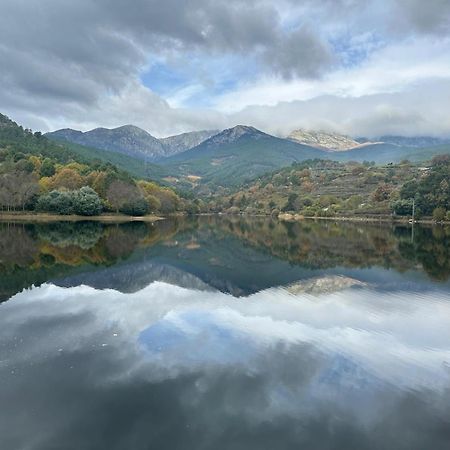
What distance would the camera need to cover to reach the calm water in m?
10.1

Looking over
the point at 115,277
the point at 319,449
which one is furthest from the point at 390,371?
the point at 115,277

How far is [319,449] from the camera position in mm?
9461

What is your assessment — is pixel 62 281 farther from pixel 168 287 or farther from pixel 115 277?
pixel 168 287

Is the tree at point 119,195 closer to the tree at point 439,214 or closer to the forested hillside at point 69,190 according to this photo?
the forested hillside at point 69,190

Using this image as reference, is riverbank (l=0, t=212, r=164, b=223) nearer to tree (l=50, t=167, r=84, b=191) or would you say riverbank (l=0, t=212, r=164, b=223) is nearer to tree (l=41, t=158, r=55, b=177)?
tree (l=50, t=167, r=84, b=191)

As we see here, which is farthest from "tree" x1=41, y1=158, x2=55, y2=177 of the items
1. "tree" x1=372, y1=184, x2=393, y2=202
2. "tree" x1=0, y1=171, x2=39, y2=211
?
"tree" x1=372, y1=184, x2=393, y2=202

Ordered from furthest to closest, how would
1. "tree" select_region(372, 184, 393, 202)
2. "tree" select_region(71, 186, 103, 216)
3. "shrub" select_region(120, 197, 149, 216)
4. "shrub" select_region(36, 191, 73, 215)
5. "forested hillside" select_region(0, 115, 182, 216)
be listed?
"tree" select_region(372, 184, 393, 202) < "shrub" select_region(120, 197, 149, 216) < "tree" select_region(71, 186, 103, 216) < "forested hillside" select_region(0, 115, 182, 216) < "shrub" select_region(36, 191, 73, 215)

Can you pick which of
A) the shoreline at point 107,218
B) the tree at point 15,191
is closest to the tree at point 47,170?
the tree at point 15,191

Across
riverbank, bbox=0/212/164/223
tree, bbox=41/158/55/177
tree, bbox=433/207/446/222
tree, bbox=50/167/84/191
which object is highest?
tree, bbox=41/158/55/177

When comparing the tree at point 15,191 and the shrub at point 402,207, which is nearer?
the tree at point 15,191

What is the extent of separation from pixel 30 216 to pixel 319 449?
114296mm

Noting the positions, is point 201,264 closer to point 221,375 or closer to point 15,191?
point 221,375

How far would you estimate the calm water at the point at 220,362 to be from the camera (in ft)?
33.0

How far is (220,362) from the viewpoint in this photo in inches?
573
